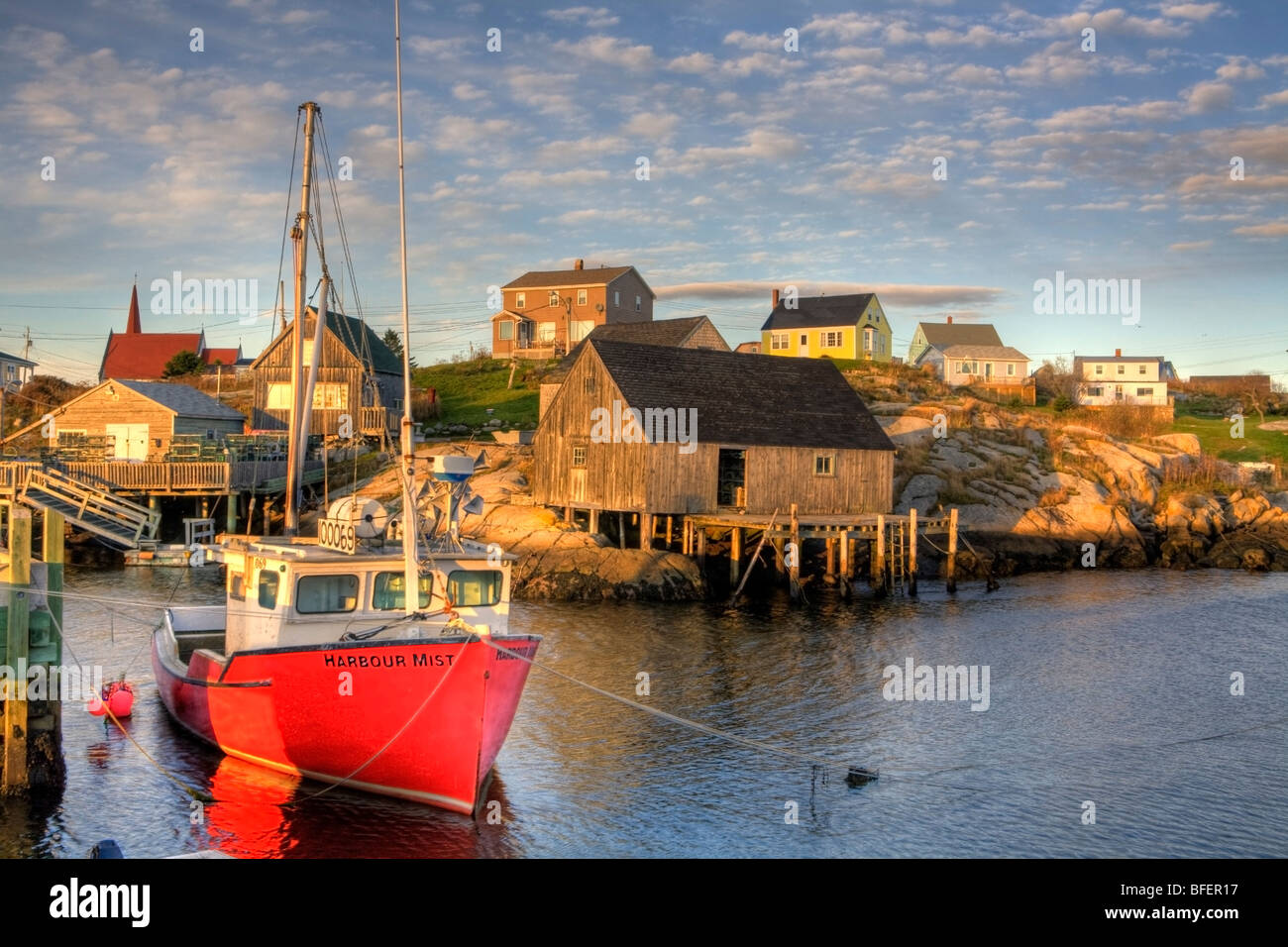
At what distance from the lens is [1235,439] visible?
73.4m

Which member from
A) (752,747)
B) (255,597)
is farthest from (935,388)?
(255,597)

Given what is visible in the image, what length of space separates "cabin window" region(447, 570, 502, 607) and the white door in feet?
131

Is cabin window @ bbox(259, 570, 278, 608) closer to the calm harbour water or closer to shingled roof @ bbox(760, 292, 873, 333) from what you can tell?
the calm harbour water

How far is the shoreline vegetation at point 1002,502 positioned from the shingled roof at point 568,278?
659 inches

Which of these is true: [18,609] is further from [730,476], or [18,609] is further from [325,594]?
[730,476]

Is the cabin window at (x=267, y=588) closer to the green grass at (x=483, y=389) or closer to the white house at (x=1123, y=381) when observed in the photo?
the green grass at (x=483, y=389)

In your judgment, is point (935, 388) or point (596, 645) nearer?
point (596, 645)

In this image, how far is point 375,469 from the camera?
5475 centimetres

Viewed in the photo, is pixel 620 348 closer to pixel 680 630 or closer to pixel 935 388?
pixel 680 630

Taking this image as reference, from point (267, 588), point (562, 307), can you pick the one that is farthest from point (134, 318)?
point (267, 588)

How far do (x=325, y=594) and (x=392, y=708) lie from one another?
8.23 ft

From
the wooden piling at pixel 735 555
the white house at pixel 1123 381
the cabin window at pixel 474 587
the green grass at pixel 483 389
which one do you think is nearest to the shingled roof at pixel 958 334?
the white house at pixel 1123 381
